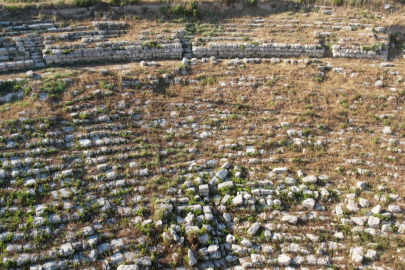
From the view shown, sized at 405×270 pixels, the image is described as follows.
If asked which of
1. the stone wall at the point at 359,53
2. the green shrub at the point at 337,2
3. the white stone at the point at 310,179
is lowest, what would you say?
the white stone at the point at 310,179

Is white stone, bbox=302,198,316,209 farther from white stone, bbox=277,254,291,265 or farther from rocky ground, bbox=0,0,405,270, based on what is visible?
white stone, bbox=277,254,291,265

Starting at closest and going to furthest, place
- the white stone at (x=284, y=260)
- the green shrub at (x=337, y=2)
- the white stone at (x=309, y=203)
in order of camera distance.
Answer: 1. the white stone at (x=284, y=260)
2. the white stone at (x=309, y=203)
3. the green shrub at (x=337, y=2)

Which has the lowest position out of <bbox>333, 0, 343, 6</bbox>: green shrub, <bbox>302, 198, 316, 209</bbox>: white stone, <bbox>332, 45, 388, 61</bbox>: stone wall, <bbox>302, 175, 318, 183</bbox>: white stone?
<bbox>302, 198, 316, 209</bbox>: white stone

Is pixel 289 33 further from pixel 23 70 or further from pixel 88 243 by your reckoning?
pixel 88 243

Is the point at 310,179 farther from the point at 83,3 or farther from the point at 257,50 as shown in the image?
the point at 83,3

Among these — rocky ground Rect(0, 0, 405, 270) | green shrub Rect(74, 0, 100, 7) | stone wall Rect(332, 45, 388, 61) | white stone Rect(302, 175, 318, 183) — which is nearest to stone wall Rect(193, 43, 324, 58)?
stone wall Rect(332, 45, 388, 61)

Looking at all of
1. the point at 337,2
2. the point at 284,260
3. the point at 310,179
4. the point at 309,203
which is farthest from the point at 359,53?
the point at 284,260

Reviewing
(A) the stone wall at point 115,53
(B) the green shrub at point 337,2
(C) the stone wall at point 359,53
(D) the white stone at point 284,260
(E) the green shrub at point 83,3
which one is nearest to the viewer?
(D) the white stone at point 284,260

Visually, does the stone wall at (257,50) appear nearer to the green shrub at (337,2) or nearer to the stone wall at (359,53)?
the stone wall at (359,53)

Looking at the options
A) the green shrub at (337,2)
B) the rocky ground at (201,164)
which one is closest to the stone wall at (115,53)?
the rocky ground at (201,164)
